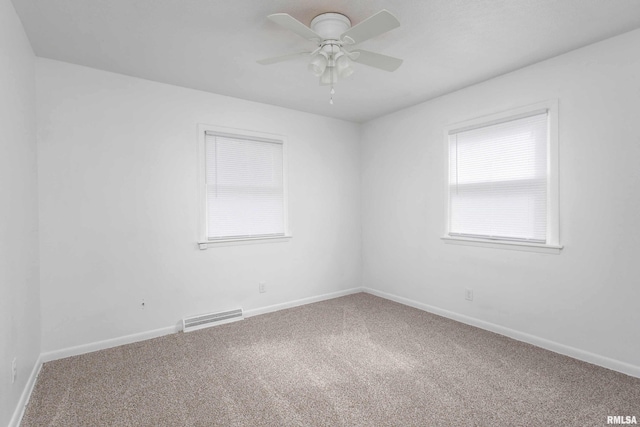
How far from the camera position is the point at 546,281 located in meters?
2.89

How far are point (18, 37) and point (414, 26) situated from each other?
2668 millimetres

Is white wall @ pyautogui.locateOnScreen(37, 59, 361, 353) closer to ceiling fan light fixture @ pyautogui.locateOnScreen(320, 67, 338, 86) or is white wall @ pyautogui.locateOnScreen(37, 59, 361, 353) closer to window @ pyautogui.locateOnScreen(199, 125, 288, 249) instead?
window @ pyautogui.locateOnScreen(199, 125, 288, 249)

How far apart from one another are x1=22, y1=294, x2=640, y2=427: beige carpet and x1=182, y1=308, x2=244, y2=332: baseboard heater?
0.13 metres

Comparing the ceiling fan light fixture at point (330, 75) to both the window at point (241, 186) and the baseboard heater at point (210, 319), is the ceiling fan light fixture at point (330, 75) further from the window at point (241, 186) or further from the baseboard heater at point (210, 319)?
the baseboard heater at point (210, 319)

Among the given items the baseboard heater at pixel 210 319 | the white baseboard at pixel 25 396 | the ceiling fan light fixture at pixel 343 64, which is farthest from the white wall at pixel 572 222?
the white baseboard at pixel 25 396

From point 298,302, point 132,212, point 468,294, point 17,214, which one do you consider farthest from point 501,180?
point 17,214

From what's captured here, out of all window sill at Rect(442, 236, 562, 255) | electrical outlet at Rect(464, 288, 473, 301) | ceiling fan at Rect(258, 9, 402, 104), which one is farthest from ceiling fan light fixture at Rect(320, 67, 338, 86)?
electrical outlet at Rect(464, 288, 473, 301)

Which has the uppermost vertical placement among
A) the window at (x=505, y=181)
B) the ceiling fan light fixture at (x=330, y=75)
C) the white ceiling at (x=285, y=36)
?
the white ceiling at (x=285, y=36)

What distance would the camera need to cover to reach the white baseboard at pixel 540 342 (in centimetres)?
244

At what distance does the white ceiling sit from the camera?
6.77 feet

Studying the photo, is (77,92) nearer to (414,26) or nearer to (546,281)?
(414,26)

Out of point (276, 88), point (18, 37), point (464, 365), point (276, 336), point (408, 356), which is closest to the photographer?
point (18, 37)

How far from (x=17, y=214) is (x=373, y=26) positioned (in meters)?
2.48

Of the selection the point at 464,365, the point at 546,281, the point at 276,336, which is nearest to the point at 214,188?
the point at 276,336
